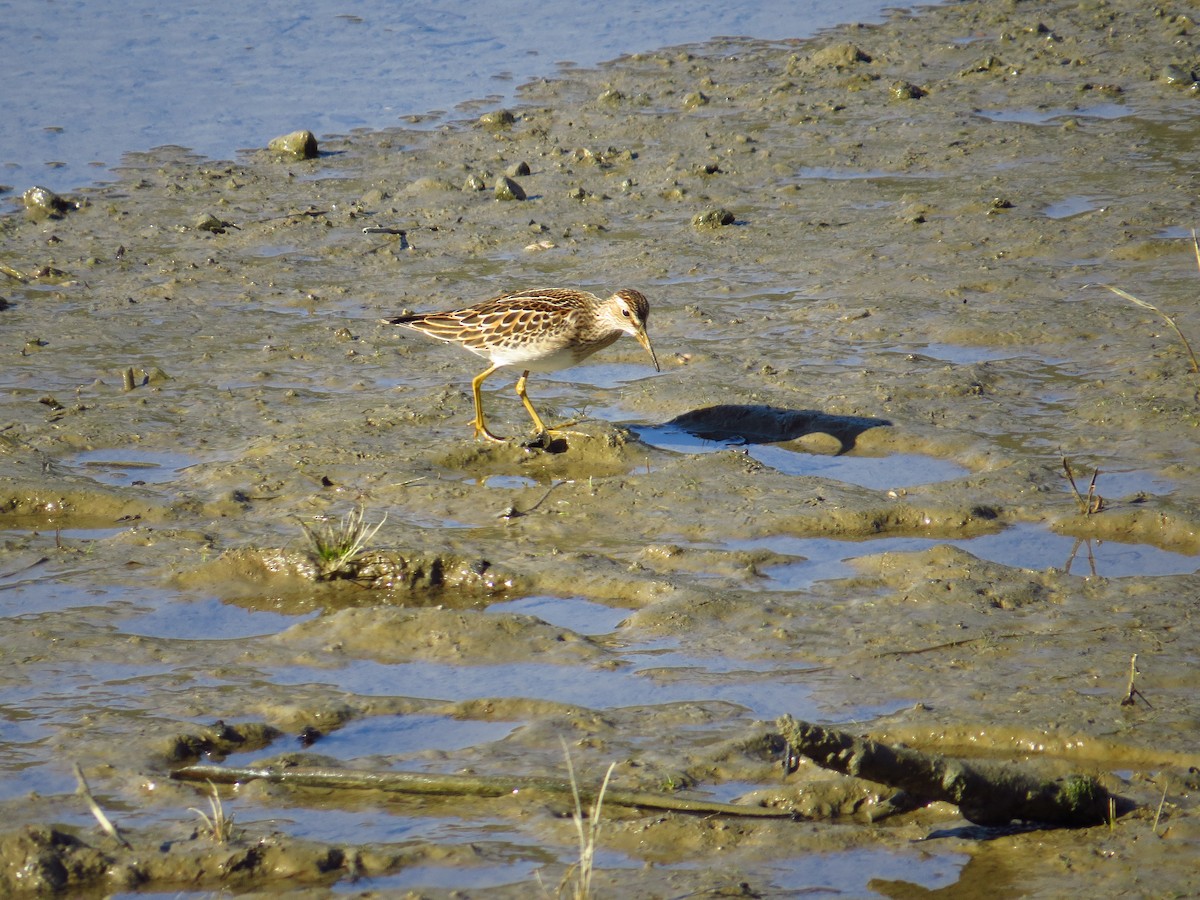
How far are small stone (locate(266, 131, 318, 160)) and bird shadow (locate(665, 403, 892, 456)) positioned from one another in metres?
5.88

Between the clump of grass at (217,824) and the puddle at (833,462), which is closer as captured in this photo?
the clump of grass at (217,824)

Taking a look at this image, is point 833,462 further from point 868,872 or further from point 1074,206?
point 1074,206

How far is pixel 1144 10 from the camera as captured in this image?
1574cm

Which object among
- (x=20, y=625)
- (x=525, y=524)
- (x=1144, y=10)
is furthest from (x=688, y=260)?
(x=1144, y=10)

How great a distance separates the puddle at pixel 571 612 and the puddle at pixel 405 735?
35.4 inches

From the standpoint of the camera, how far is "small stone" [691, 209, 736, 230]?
1127 centimetres

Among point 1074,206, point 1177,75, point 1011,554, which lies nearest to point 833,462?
point 1011,554

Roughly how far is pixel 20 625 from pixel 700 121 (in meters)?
9.17

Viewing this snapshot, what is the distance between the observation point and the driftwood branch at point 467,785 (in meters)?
4.73

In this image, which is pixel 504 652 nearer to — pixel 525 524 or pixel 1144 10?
pixel 525 524

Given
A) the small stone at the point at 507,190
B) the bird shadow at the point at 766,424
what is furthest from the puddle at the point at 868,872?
the small stone at the point at 507,190

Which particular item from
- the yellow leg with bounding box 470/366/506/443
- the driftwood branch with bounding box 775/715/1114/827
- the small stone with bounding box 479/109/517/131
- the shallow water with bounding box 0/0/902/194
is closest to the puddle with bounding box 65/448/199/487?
the yellow leg with bounding box 470/366/506/443

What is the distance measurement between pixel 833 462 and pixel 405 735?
3503mm

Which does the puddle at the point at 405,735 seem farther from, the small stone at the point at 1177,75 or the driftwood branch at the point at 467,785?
the small stone at the point at 1177,75
